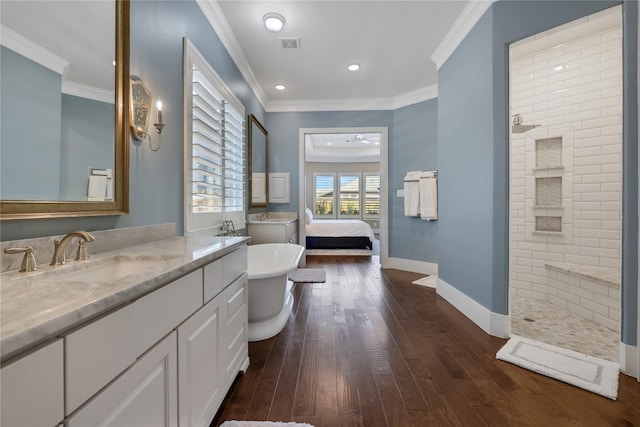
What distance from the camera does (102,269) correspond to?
101 centimetres

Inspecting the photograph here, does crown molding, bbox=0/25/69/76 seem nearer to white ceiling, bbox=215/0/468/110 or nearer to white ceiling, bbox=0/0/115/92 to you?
white ceiling, bbox=0/0/115/92

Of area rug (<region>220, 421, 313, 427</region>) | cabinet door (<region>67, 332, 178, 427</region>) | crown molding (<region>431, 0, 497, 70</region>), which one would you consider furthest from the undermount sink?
crown molding (<region>431, 0, 497, 70</region>)

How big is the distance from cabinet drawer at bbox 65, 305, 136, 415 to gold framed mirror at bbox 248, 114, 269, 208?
10.1ft

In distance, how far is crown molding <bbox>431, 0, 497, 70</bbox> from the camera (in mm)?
2318

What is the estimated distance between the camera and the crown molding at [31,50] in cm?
87

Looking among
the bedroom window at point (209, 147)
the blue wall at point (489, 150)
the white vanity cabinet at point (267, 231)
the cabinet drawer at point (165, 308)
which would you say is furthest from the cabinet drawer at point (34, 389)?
the white vanity cabinet at point (267, 231)

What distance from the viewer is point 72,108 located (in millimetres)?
1093

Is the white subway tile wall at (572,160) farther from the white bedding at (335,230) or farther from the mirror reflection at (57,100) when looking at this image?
the white bedding at (335,230)

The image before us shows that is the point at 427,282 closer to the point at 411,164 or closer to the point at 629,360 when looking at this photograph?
the point at 411,164

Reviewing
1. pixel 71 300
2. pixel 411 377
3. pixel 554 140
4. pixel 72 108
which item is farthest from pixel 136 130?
pixel 554 140

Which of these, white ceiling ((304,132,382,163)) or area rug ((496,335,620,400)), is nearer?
area rug ((496,335,620,400))

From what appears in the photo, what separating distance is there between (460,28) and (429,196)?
2.05 m

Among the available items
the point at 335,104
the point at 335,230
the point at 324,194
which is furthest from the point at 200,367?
the point at 324,194

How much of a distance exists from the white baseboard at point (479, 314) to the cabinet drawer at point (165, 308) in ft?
7.29
